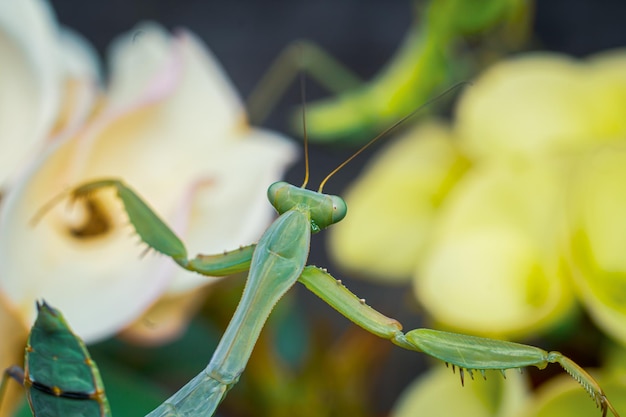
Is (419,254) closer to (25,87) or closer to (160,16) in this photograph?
(25,87)

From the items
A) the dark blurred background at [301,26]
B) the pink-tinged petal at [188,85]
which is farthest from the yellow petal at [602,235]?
the dark blurred background at [301,26]

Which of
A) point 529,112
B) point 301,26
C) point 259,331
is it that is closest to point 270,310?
point 259,331

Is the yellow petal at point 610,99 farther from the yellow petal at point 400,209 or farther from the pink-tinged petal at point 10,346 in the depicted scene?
the pink-tinged petal at point 10,346

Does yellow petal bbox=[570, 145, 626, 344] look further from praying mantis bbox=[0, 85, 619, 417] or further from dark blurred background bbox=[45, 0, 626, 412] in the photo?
dark blurred background bbox=[45, 0, 626, 412]

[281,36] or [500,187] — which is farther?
[281,36]

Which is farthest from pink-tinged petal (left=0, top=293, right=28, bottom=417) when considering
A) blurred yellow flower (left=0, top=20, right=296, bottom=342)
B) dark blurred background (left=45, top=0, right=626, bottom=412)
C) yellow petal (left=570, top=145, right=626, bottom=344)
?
dark blurred background (left=45, top=0, right=626, bottom=412)

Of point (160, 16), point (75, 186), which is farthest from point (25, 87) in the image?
point (160, 16)
